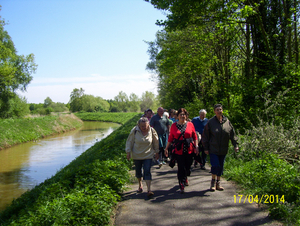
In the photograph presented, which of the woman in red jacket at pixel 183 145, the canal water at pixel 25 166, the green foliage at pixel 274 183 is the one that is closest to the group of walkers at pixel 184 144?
the woman in red jacket at pixel 183 145

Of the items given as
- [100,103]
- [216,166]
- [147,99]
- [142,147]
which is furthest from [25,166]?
[147,99]

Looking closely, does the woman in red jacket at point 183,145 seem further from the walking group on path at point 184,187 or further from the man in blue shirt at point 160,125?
the man in blue shirt at point 160,125

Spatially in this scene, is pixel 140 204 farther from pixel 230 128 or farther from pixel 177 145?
pixel 230 128

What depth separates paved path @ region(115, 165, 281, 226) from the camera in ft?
15.3

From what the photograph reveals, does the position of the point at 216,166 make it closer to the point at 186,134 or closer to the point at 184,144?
the point at 184,144

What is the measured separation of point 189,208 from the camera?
5.24 m

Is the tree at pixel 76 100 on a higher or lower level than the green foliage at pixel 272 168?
higher

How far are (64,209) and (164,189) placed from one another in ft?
8.92

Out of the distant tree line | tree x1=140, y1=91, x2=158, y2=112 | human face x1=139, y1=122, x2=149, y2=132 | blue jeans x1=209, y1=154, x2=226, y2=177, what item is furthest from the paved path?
tree x1=140, y1=91, x2=158, y2=112

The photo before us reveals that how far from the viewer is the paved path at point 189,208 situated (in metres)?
4.65

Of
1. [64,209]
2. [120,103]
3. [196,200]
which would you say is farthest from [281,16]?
[120,103]

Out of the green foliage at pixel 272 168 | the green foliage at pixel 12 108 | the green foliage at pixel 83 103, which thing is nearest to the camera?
the green foliage at pixel 272 168

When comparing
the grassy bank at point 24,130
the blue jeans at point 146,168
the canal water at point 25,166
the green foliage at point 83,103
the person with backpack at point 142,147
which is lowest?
the canal water at point 25,166

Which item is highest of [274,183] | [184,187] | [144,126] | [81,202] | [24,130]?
[144,126]
